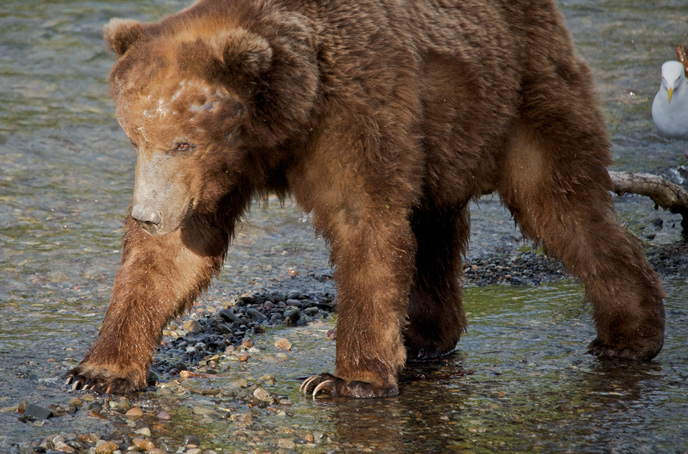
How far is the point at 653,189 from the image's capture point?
7250mm

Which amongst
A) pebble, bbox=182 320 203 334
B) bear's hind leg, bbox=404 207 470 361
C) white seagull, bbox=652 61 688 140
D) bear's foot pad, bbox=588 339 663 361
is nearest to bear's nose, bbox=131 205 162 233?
pebble, bbox=182 320 203 334

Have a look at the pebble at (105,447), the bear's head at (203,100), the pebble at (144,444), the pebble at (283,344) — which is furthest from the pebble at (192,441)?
the pebble at (283,344)

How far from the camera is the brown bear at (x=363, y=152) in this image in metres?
4.14

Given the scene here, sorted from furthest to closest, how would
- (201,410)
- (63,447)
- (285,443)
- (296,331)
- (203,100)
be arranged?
(296,331), (201,410), (203,100), (285,443), (63,447)

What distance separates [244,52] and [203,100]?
0.93 ft

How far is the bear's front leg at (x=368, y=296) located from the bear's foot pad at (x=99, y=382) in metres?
0.89

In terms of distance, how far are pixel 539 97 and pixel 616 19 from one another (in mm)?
11086

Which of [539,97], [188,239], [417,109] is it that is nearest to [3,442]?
[188,239]

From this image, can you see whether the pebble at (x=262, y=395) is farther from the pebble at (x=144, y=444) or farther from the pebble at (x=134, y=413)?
the pebble at (x=144, y=444)

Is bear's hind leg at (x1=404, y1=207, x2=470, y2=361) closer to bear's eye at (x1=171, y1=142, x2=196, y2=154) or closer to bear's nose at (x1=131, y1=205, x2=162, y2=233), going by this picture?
bear's eye at (x1=171, y1=142, x2=196, y2=154)

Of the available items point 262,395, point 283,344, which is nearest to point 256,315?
point 283,344

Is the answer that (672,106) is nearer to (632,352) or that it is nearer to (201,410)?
(632,352)

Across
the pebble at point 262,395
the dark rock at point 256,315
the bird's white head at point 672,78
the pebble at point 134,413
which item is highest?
the bird's white head at point 672,78

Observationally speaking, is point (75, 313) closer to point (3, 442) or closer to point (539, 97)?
point (3, 442)
